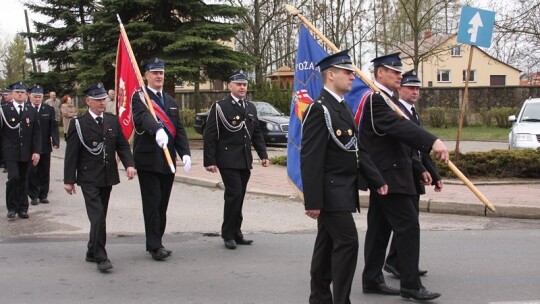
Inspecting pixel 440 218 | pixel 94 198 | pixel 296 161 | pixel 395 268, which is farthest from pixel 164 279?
pixel 440 218

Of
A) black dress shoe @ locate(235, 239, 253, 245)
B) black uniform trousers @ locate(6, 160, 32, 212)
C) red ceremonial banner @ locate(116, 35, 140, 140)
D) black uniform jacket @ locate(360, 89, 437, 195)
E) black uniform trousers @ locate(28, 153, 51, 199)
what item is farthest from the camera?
black uniform trousers @ locate(28, 153, 51, 199)

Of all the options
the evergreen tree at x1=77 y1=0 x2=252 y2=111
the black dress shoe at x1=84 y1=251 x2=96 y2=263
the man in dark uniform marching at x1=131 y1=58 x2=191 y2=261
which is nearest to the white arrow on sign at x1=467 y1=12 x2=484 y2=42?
the man in dark uniform marching at x1=131 y1=58 x2=191 y2=261

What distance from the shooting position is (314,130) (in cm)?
454

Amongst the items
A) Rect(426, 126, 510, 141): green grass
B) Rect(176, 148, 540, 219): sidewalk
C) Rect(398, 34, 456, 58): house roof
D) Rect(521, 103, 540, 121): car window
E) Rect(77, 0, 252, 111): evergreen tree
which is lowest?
Rect(176, 148, 540, 219): sidewalk

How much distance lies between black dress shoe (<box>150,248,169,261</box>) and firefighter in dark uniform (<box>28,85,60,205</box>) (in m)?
4.65

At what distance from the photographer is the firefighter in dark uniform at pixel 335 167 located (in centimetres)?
451

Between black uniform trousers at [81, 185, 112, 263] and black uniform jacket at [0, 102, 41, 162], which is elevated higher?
black uniform jacket at [0, 102, 41, 162]

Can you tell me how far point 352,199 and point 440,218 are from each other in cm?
499

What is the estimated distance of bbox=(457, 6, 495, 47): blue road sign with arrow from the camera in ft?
34.4

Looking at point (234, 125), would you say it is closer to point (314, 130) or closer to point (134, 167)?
point (134, 167)

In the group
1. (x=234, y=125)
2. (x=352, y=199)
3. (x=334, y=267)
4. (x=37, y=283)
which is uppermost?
(x=234, y=125)

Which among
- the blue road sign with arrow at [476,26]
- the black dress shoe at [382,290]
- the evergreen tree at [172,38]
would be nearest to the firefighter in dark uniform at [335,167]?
the black dress shoe at [382,290]

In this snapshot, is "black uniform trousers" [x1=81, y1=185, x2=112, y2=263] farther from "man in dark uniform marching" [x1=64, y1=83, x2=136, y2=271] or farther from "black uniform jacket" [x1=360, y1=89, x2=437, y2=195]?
"black uniform jacket" [x1=360, y1=89, x2=437, y2=195]

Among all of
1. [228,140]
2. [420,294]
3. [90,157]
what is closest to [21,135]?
[90,157]
